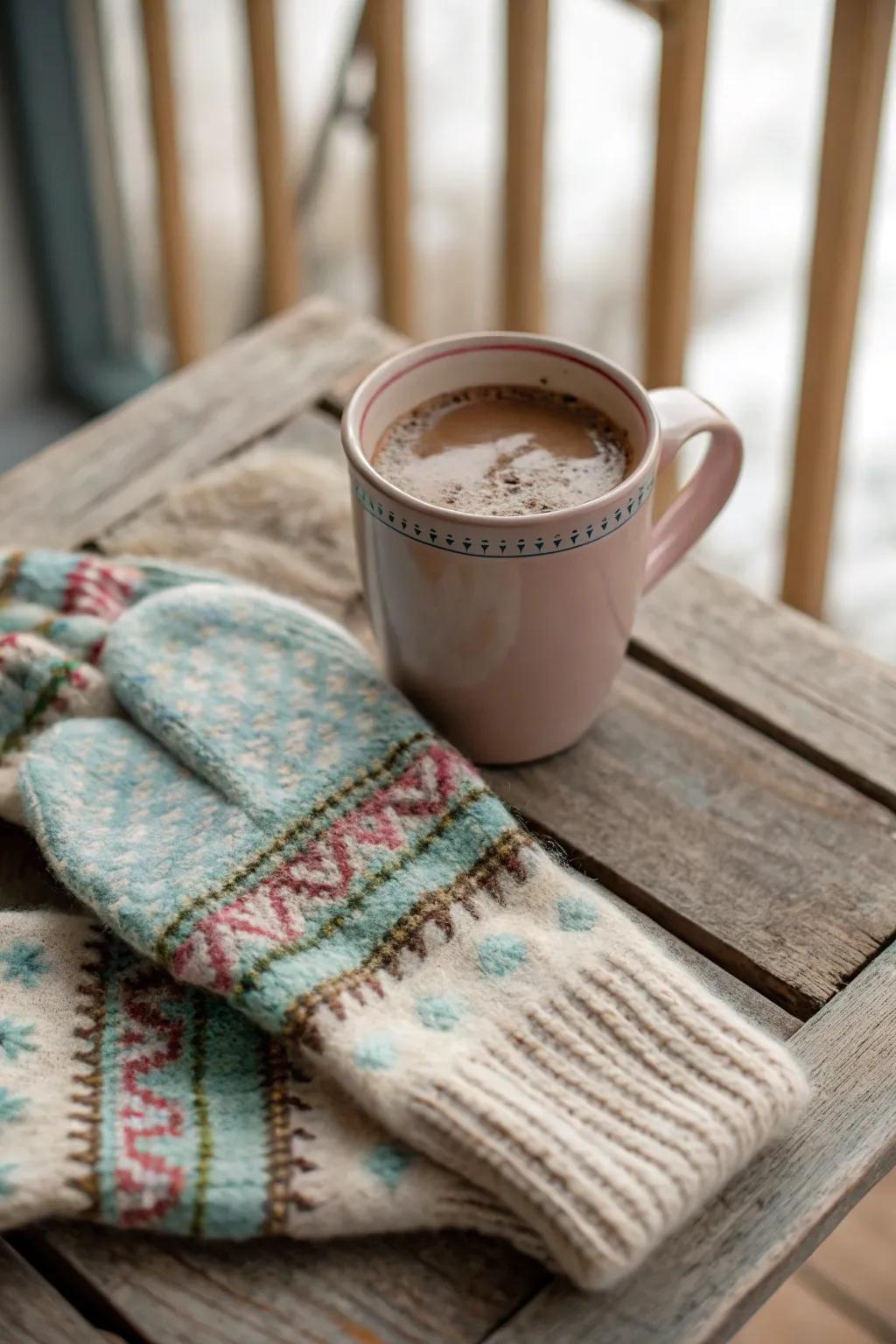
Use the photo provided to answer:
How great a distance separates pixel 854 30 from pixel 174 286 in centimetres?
A: 79

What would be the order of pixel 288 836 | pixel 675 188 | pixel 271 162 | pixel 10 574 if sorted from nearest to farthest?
pixel 288 836 < pixel 10 574 < pixel 675 188 < pixel 271 162

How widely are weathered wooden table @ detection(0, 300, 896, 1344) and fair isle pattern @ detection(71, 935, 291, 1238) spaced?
29 mm

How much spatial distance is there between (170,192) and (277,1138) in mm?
1089

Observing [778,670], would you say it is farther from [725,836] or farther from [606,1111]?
[606,1111]

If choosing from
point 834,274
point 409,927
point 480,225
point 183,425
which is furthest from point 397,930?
point 480,225

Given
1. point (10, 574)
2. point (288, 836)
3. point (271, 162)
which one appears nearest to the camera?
point (288, 836)

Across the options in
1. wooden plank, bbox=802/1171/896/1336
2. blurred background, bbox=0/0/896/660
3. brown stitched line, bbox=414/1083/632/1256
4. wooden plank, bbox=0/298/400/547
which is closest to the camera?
brown stitched line, bbox=414/1083/632/1256

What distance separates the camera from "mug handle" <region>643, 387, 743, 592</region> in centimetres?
65

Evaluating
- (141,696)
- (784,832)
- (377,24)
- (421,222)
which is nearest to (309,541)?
(141,696)

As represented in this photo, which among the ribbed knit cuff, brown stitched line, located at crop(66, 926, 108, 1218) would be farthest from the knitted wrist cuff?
the ribbed knit cuff

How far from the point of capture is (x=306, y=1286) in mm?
519

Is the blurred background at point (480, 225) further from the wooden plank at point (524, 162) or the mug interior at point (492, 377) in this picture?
the mug interior at point (492, 377)

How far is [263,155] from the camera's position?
128 cm

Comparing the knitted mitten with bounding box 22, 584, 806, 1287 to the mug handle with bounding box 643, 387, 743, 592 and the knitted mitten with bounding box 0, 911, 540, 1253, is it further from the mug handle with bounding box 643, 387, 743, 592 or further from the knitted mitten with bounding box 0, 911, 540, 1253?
the mug handle with bounding box 643, 387, 743, 592
